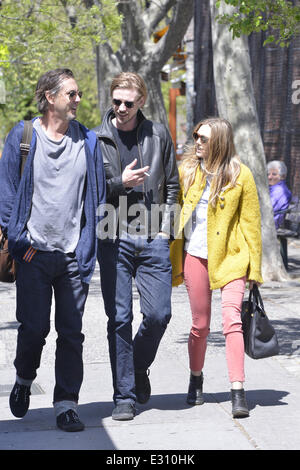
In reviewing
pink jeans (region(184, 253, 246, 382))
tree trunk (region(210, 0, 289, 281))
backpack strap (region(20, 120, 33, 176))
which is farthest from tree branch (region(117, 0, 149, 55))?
backpack strap (region(20, 120, 33, 176))

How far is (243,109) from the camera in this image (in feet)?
39.7

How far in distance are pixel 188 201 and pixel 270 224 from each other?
662 cm

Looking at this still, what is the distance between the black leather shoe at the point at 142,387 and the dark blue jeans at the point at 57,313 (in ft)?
1.55

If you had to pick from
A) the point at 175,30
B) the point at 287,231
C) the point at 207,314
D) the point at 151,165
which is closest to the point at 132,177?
the point at 151,165

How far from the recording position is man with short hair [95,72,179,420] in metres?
5.40

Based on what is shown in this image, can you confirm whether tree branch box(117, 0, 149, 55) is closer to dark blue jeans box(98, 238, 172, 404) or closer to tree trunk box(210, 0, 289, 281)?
tree trunk box(210, 0, 289, 281)

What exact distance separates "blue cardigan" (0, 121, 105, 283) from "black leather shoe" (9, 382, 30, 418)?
72 centimetres

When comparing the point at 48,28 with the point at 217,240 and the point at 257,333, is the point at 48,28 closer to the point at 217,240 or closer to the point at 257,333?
the point at 217,240

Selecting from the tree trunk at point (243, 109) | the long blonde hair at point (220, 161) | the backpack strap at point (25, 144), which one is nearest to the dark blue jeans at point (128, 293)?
the long blonde hair at point (220, 161)

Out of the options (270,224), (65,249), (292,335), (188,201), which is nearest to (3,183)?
(65,249)

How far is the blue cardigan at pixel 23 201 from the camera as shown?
199 inches
